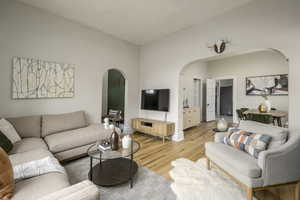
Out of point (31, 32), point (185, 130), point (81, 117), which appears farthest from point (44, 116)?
point (185, 130)

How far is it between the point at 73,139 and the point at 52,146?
31 cm

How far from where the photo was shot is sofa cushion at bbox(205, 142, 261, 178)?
4.87 ft

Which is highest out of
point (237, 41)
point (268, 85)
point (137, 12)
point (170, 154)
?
point (137, 12)

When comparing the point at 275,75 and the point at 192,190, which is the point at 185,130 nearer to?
the point at 192,190

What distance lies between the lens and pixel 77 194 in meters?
0.85

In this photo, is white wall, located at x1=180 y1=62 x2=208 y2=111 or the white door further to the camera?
the white door

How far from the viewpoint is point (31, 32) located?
274cm

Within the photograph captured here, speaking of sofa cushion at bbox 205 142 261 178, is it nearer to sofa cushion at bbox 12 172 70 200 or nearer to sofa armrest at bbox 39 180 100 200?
sofa armrest at bbox 39 180 100 200

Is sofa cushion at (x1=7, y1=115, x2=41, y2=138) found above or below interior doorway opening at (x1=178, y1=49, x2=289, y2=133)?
below

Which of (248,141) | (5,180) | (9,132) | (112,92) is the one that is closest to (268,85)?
(248,141)

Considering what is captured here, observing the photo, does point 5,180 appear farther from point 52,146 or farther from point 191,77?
point 191,77

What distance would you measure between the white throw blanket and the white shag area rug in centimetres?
150

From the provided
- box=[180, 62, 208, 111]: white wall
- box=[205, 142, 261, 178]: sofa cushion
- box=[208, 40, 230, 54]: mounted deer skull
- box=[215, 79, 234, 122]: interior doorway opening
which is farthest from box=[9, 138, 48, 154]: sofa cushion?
box=[215, 79, 234, 122]: interior doorway opening

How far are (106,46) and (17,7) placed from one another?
1839 mm
